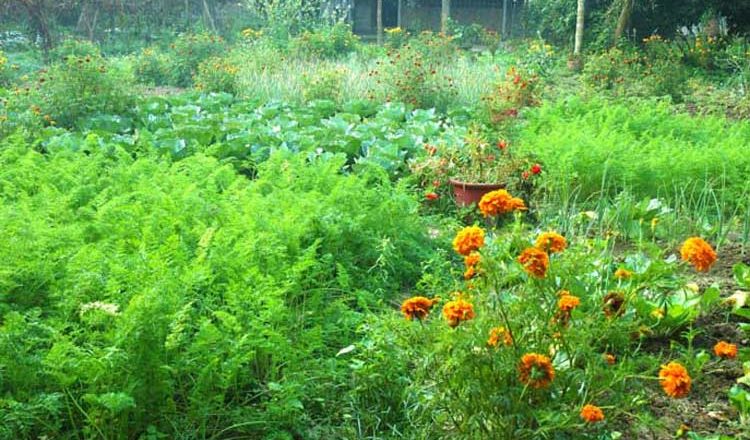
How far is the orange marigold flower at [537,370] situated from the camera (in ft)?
7.55

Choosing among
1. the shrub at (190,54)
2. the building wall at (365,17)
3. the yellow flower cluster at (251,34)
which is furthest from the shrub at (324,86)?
the building wall at (365,17)

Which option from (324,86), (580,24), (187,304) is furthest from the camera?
(580,24)

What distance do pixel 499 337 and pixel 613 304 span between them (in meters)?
0.55

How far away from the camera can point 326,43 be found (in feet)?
51.1

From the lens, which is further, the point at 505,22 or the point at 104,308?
the point at 505,22

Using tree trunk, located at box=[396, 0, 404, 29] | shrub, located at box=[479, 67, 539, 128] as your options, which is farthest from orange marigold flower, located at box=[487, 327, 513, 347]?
tree trunk, located at box=[396, 0, 404, 29]

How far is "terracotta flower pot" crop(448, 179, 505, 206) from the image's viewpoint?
5918mm

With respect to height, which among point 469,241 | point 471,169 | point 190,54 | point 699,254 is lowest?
point 471,169

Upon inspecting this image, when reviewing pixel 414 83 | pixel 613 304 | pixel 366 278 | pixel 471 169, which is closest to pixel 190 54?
pixel 414 83

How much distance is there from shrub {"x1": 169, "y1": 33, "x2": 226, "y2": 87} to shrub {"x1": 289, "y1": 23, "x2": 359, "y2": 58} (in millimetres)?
1475

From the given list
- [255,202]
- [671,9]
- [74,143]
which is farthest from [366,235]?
A: [671,9]

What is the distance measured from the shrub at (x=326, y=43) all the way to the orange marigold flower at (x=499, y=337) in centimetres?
1256

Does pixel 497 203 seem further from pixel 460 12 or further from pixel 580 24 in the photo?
pixel 460 12

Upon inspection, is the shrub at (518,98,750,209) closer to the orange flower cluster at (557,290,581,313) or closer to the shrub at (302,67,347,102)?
the orange flower cluster at (557,290,581,313)
